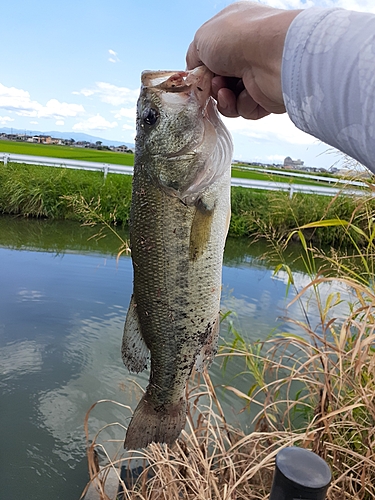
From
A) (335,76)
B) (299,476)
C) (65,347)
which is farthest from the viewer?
(65,347)

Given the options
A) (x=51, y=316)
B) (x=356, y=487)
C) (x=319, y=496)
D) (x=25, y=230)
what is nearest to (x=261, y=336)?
(x=51, y=316)

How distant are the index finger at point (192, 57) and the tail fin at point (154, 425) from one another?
1.37 metres

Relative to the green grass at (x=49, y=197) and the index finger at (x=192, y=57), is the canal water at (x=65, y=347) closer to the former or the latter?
the index finger at (x=192, y=57)

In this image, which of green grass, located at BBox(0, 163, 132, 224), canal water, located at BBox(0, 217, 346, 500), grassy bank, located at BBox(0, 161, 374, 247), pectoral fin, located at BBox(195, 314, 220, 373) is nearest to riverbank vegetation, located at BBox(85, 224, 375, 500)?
canal water, located at BBox(0, 217, 346, 500)

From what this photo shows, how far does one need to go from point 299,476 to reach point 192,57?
151 centimetres

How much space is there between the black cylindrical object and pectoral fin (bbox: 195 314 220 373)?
1.79ft

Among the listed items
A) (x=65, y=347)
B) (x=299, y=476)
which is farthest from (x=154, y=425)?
(x=65, y=347)

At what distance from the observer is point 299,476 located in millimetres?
1315

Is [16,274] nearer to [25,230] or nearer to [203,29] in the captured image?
[25,230]

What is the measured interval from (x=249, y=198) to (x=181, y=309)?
11.7 meters

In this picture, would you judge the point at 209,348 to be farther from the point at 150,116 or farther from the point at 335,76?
the point at 335,76

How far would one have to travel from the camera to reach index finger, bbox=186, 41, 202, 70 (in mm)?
1698

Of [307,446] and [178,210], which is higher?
[178,210]

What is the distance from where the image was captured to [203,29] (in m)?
1.56
